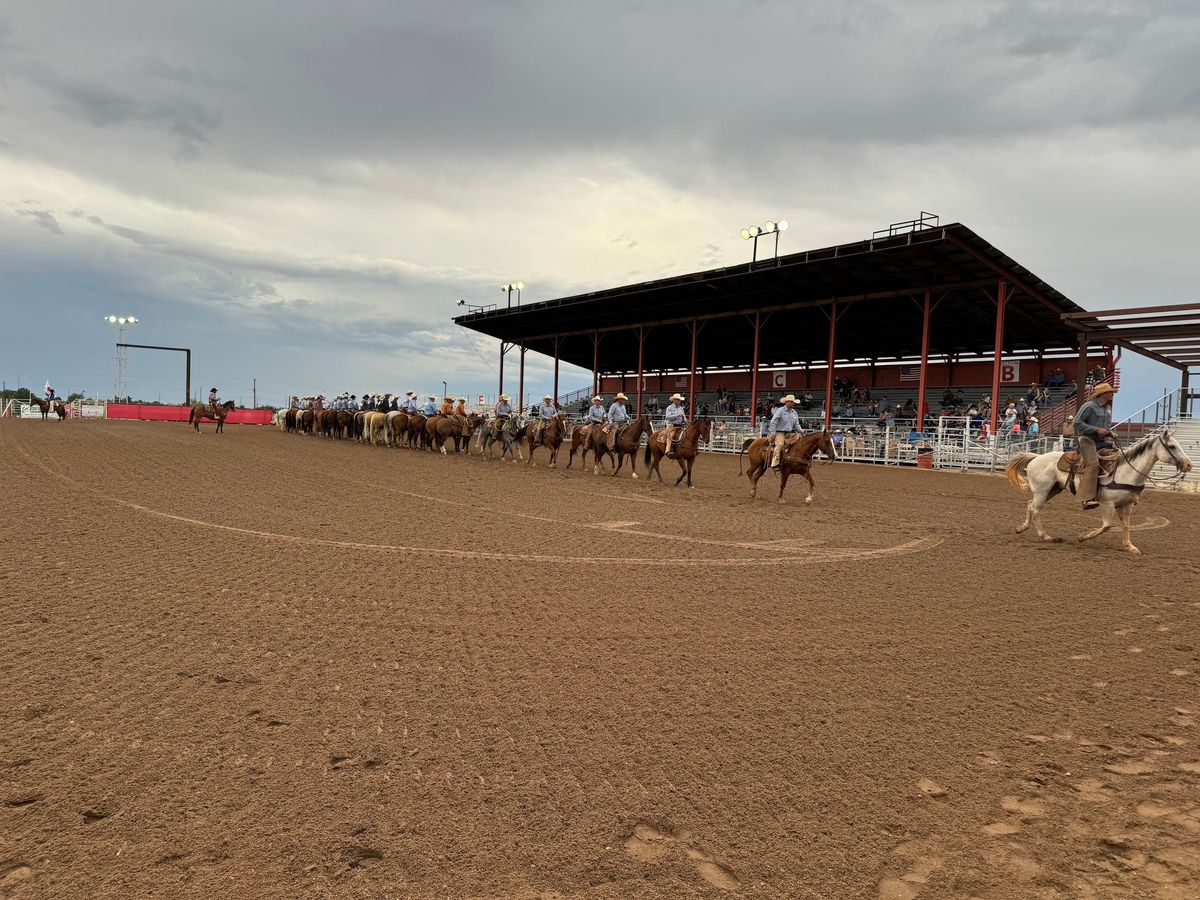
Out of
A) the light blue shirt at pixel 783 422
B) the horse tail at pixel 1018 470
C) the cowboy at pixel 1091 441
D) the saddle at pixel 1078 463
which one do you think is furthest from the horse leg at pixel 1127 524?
the light blue shirt at pixel 783 422

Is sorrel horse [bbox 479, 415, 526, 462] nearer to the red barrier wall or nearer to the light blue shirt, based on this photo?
the light blue shirt

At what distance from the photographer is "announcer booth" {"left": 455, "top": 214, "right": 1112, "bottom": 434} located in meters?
25.9

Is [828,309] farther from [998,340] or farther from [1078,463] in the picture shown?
[1078,463]

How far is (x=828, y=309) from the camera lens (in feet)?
108

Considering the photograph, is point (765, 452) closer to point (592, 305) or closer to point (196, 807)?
point (196, 807)

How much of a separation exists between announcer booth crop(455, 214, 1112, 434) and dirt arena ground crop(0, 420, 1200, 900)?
20840 millimetres

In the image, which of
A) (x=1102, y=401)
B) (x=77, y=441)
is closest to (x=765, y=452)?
(x=1102, y=401)

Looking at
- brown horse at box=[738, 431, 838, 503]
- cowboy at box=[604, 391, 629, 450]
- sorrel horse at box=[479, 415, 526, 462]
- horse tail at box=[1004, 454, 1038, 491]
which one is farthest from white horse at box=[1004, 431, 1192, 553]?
sorrel horse at box=[479, 415, 526, 462]

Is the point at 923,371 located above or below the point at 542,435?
above

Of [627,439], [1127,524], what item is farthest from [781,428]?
[1127,524]

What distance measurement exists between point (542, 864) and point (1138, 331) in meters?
28.9

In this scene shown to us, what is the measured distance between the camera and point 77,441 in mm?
22234

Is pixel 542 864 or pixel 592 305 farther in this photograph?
pixel 592 305

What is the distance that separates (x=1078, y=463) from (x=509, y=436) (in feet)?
53.5
